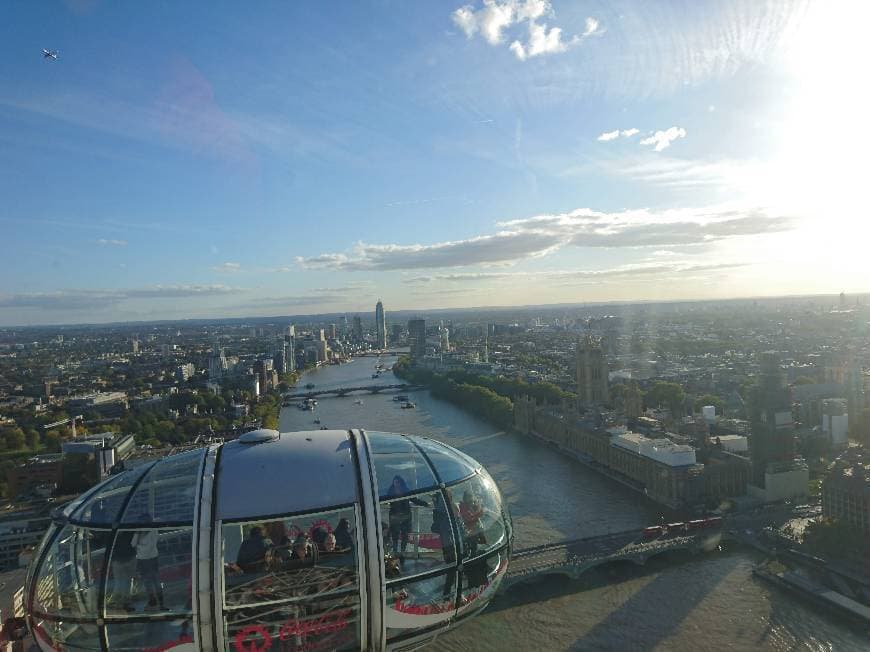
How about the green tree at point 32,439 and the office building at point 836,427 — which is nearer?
the office building at point 836,427

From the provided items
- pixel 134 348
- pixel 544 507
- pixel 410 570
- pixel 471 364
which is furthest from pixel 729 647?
pixel 134 348

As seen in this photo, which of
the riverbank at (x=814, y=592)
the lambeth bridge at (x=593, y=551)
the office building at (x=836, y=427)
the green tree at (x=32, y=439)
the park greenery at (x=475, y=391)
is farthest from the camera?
the park greenery at (x=475, y=391)

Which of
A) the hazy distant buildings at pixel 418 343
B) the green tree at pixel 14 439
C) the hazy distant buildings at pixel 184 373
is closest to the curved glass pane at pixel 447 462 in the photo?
the green tree at pixel 14 439

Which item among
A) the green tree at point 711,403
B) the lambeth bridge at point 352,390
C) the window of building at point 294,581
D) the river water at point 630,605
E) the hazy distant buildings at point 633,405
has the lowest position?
the lambeth bridge at point 352,390

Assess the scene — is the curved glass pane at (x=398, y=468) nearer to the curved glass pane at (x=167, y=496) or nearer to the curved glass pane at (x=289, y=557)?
the curved glass pane at (x=289, y=557)

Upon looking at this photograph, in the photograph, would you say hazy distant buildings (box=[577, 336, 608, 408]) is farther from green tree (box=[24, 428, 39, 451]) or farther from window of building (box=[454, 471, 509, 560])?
window of building (box=[454, 471, 509, 560])

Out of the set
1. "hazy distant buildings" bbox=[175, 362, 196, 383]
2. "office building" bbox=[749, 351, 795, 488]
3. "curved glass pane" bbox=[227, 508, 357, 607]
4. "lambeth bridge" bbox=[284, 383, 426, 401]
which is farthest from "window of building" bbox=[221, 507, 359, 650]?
"hazy distant buildings" bbox=[175, 362, 196, 383]

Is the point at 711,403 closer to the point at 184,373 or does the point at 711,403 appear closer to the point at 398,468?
the point at 398,468
